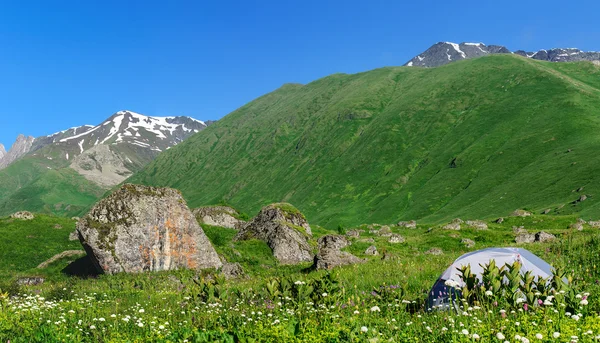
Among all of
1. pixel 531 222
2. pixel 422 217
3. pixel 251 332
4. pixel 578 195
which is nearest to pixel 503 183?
pixel 422 217

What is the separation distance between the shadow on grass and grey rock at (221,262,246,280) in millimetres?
9130

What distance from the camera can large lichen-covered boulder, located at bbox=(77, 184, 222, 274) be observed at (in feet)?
93.6

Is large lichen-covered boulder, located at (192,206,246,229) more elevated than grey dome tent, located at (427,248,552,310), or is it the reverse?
large lichen-covered boulder, located at (192,206,246,229)

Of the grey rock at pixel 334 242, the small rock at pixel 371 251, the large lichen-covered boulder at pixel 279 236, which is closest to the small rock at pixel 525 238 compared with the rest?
the small rock at pixel 371 251

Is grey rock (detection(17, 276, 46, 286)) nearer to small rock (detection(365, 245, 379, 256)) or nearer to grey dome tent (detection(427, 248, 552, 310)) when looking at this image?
small rock (detection(365, 245, 379, 256))

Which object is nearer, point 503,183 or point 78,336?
point 78,336

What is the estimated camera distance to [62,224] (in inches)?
1813

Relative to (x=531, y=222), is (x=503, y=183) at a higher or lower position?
higher

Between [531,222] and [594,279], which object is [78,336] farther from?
[531,222]

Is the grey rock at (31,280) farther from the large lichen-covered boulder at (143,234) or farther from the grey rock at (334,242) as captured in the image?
the grey rock at (334,242)

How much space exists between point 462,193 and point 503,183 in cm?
1385

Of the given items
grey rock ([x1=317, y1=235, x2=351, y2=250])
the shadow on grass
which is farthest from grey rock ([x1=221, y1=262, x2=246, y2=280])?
grey rock ([x1=317, y1=235, x2=351, y2=250])

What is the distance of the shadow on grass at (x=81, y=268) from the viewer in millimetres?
29981

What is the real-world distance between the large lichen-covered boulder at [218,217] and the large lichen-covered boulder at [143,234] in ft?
→ 73.0
